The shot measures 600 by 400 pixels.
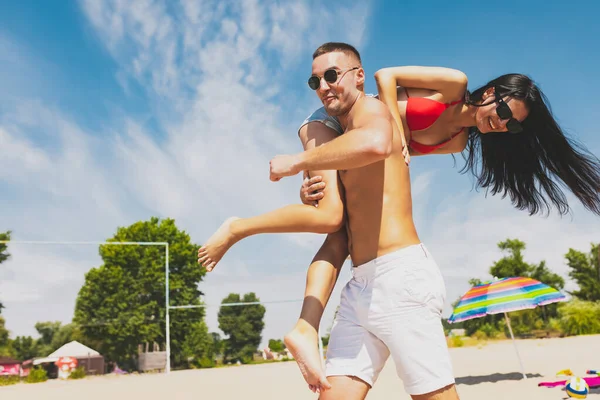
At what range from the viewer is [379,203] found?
2.21m

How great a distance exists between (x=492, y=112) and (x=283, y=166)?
1132mm

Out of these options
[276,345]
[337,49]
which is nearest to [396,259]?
[337,49]

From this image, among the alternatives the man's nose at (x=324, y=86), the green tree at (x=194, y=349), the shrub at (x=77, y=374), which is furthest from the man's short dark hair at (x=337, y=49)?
the green tree at (x=194, y=349)

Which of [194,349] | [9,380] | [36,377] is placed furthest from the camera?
[194,349]

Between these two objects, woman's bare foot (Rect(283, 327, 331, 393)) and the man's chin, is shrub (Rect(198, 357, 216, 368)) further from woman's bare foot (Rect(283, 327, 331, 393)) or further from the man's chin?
the man's chin

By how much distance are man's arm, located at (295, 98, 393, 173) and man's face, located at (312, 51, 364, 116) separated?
0.93 feet

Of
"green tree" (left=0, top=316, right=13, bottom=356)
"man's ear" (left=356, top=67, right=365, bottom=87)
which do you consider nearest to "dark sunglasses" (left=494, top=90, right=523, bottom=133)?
"man's ear" (left=356, top=67, right=365, bottom=87)

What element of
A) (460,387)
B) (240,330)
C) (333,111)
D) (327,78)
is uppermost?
(240,330)

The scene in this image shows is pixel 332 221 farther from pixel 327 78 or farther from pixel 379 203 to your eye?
pixel 327 78

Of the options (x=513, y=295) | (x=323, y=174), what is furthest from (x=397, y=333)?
(x=513, y=295)

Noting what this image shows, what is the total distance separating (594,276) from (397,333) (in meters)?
28.9

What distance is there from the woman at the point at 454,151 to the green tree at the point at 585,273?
26734 mm

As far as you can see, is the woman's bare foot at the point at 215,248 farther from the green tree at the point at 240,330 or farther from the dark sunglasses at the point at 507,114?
the green tree at the point at 240,330

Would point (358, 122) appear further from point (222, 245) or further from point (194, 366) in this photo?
point (194, 366)
